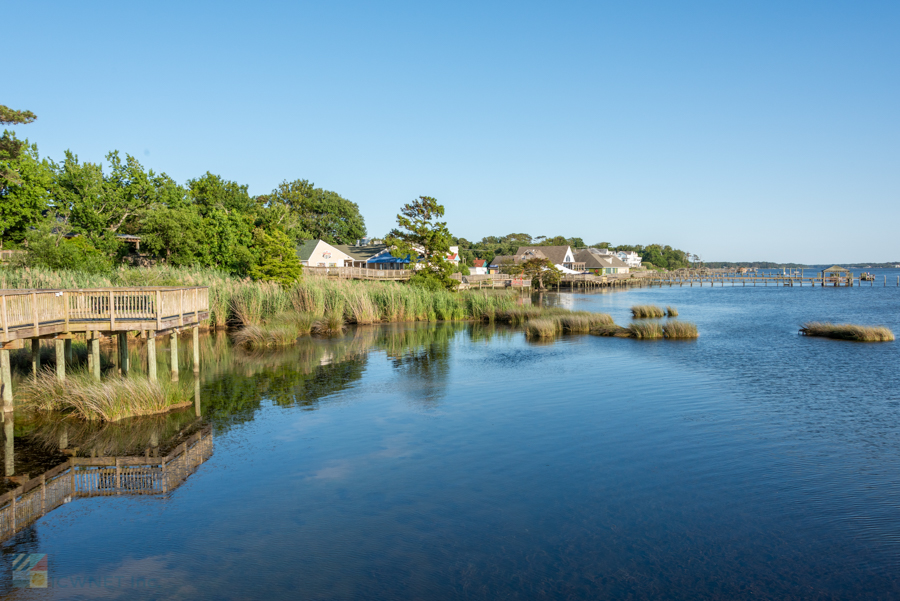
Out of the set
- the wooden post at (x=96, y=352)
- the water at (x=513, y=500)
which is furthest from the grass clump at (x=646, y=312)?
the wooden post at (x=96, y=352)

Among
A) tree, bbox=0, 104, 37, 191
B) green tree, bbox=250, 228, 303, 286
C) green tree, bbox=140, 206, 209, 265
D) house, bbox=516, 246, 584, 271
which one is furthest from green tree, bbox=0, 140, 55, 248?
house, bbox=516, 246, 584, 271

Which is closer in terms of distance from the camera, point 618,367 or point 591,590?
point 591,590

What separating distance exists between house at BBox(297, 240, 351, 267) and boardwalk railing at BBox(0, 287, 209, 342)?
162 feet

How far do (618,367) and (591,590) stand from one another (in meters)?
15.6

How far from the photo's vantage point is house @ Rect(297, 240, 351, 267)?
6556 centimetres

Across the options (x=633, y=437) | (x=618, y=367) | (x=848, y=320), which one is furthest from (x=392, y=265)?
(x=633, y=437)

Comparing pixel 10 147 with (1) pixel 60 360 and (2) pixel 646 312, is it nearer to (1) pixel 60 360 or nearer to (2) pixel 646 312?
(1) pixel 60 360

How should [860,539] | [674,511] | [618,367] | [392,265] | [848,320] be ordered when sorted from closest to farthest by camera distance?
[860,539] → [674,511] → [618,367] → [848,320] → [392,265]

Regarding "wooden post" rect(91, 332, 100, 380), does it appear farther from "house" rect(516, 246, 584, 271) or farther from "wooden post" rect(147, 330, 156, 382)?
"house" rect(516, 246, 584, 271)

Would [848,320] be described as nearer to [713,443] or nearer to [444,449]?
[713,443]

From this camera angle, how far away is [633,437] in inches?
520

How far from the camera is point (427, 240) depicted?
156ft

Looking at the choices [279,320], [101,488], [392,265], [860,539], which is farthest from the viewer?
[392,265]

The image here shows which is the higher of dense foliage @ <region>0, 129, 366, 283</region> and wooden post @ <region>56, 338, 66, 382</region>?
dense foliage @ <region>0, 129, 366, 283</region>
